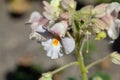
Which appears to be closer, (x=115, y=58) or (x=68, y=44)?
(x=68, y=44)

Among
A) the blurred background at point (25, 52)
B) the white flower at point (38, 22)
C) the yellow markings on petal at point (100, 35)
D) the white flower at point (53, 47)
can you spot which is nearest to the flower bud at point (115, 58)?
the yellow markings on petal at point (100, 35)

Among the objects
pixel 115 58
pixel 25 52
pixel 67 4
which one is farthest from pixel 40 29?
pixel 25 52

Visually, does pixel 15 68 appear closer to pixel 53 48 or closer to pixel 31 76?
pixel 31 76

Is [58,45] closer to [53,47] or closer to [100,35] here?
[53,47]

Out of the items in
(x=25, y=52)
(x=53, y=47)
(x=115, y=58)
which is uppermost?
(x=53, y=47)

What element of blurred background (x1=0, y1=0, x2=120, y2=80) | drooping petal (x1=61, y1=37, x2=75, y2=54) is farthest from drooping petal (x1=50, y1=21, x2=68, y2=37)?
blurred background (x1=0, y1=0, x2=120, y2=80)

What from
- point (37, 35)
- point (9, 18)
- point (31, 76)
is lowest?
point (31, 76)

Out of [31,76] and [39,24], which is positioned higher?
[39,24]

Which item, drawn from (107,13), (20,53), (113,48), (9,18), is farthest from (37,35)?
(9,18)
